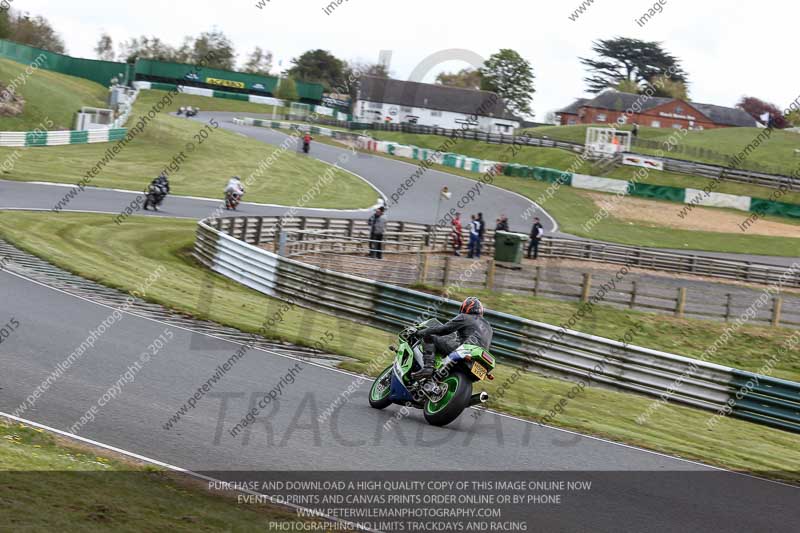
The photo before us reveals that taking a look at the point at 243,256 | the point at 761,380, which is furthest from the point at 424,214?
the point at 761,380

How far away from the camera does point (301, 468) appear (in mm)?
8492

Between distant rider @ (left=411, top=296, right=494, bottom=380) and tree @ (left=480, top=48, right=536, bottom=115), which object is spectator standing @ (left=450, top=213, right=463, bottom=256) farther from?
tree @ (left=480, top=48, right=536, bottom=115)

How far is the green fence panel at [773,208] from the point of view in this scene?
58.7 metres

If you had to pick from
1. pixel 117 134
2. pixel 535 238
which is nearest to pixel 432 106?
pixel 117 134

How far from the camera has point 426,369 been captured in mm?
10727

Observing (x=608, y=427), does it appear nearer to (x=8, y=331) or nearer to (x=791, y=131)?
(x=8, y=331)

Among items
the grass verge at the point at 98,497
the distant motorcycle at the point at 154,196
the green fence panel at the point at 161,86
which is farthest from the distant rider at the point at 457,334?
the green fence panel at the point at 161,86

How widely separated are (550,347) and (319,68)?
13772 cm

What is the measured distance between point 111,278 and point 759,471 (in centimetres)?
1312

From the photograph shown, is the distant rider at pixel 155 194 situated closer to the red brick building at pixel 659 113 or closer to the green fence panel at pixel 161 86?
the green fence panel at pixel 161 86

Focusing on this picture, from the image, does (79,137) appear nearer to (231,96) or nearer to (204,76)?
(231,96)

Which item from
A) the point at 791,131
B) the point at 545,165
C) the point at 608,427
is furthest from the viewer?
the point at 791,131

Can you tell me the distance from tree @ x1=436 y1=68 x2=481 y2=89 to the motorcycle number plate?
158 m

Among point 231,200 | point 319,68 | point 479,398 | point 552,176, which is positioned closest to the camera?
point 479,398
